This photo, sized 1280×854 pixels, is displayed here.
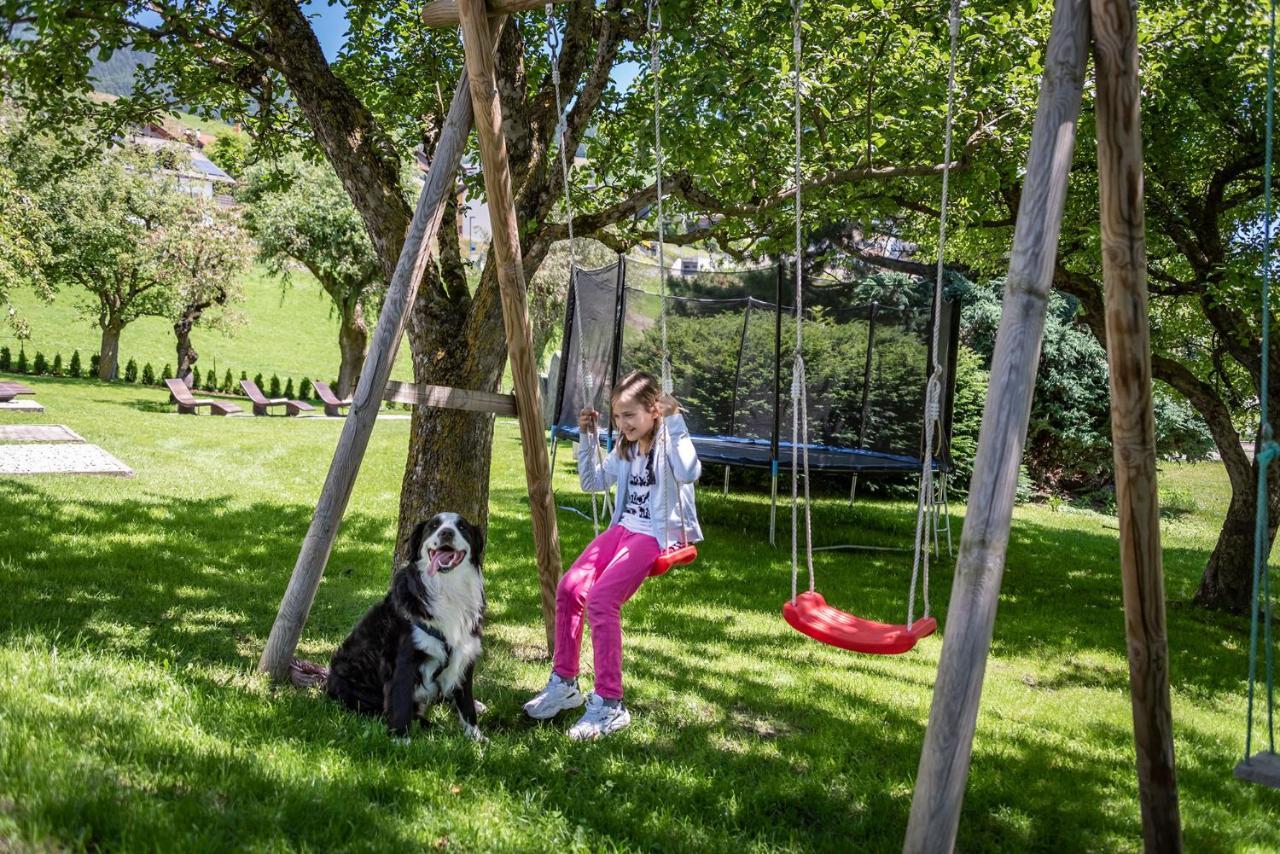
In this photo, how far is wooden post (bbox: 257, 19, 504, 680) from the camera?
12.2 ft

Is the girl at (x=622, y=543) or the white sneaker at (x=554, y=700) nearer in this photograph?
the girl at (x=622, y=543)

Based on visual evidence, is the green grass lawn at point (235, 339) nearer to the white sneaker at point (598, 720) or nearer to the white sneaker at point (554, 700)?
the white sneaker at point (554, 700)

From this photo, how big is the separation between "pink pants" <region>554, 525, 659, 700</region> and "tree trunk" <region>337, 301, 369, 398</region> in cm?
2328

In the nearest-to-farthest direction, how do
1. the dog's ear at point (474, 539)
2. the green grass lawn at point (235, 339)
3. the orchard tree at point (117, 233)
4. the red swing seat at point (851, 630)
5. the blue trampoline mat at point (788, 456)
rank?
the red swing seat at point (851, 630), the dog's ear at point (474, 539), the blue trampoline mat at point (788, 456), the orchard tree at point (117, 233), the green grass lawn at point (235, 339)

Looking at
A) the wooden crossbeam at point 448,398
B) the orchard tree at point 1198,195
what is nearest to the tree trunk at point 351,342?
the orchard tree at point 1198,195

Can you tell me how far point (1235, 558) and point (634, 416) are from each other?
6.92 meters

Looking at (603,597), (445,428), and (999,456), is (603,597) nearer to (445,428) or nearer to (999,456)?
(999,456)

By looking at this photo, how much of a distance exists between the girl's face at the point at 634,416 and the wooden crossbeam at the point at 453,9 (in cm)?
163

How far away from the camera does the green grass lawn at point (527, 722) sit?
8.33 ft

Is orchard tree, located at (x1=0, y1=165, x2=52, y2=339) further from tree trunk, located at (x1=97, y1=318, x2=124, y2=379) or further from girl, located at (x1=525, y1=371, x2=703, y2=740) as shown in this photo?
girl, located at (x1=525, y1=371, x2=703, y2=740)

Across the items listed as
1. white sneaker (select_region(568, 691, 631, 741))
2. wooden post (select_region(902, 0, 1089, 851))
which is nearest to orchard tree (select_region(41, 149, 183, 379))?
white sneaker (select_region(568, 691, 631, 741))

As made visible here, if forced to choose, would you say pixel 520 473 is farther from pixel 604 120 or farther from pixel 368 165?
pixel 368 165

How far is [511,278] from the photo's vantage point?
4.02 m

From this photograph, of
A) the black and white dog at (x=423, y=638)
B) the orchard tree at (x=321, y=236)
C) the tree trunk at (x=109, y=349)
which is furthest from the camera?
the tree trunk at (x=109, y=349)
